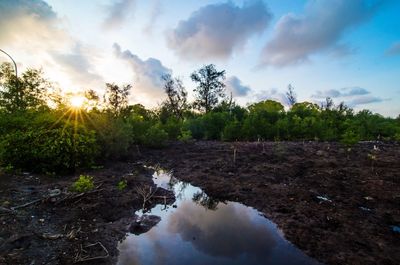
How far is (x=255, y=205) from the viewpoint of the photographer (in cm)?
639

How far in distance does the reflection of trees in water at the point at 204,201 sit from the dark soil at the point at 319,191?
6.3 inches

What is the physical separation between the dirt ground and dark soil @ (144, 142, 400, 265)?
0.02m

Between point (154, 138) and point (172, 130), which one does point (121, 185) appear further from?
point (172, 130)

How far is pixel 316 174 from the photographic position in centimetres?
816

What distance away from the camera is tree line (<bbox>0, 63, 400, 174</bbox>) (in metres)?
8.33

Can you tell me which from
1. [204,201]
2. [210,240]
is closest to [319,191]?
[204,201]

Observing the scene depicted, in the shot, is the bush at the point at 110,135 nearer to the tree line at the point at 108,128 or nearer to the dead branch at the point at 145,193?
the tree line at the point at 108,128

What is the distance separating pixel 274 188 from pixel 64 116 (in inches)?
296

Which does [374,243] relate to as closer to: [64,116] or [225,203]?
[225,203]

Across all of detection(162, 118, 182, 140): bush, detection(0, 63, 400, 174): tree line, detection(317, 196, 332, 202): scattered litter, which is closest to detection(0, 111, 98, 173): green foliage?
detection(0, 63, 400, 174): tree line

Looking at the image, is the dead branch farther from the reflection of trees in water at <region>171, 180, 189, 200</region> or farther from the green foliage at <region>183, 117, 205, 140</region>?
the green foliage at <region>183, 117, 205, 140</region>

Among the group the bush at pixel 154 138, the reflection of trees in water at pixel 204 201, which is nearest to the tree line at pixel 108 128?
the bush at pixel 154 138

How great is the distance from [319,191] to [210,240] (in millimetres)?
3309

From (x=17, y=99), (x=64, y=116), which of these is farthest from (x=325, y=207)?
(x=17, y=99)
